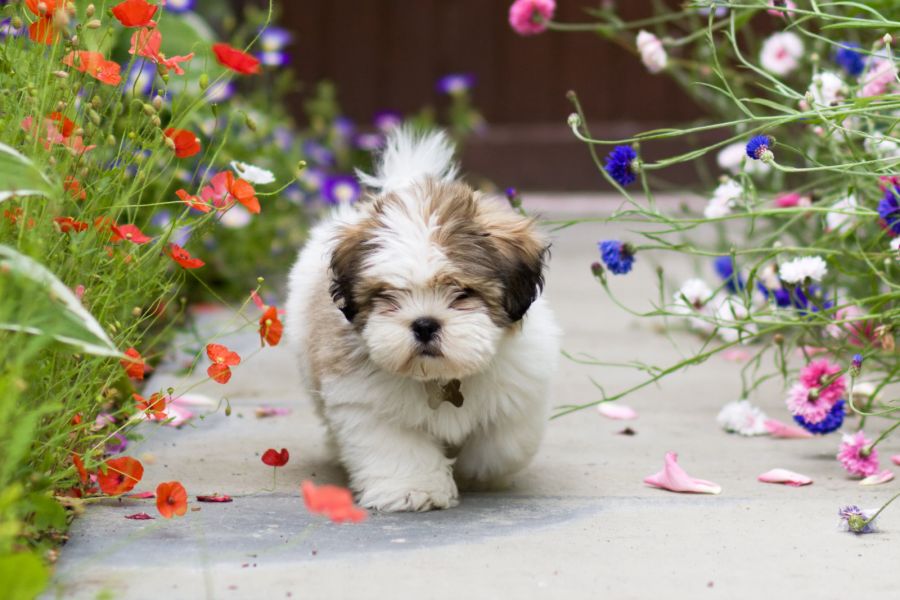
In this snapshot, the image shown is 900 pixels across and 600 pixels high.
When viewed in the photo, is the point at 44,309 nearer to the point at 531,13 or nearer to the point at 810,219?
the point at 531,13

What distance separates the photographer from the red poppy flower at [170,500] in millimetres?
3205

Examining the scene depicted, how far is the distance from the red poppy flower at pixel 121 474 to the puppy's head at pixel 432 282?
2.18ft

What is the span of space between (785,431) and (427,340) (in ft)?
5.61

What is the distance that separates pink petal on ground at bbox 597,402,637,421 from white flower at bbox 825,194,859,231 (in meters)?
0.94

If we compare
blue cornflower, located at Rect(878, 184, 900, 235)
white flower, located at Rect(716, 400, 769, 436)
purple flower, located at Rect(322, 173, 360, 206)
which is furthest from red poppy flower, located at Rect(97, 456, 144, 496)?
purple flower, located at Rect(322, 173, 360, 206)

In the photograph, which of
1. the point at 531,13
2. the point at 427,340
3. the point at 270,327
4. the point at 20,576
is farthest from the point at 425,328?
the point at 531,13

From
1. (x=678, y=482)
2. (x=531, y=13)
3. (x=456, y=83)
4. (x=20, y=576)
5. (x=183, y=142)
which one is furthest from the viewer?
(x=456, y=83)

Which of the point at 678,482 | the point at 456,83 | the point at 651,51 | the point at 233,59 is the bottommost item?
the point at 678,482

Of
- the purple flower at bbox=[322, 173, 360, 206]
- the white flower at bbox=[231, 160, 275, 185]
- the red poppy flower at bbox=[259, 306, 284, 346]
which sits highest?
the purple flower at bbox=[322, 173, 360, 206]

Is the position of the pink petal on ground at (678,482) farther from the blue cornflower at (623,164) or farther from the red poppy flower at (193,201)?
the red poppy flower at (193,201)

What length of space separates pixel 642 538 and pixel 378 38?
7677mm

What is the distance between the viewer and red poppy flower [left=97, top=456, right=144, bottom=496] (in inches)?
136

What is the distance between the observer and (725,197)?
4574mm

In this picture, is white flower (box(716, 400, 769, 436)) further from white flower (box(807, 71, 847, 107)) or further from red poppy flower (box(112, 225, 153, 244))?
red poppy flower (box(112, 225, 153, 244))
